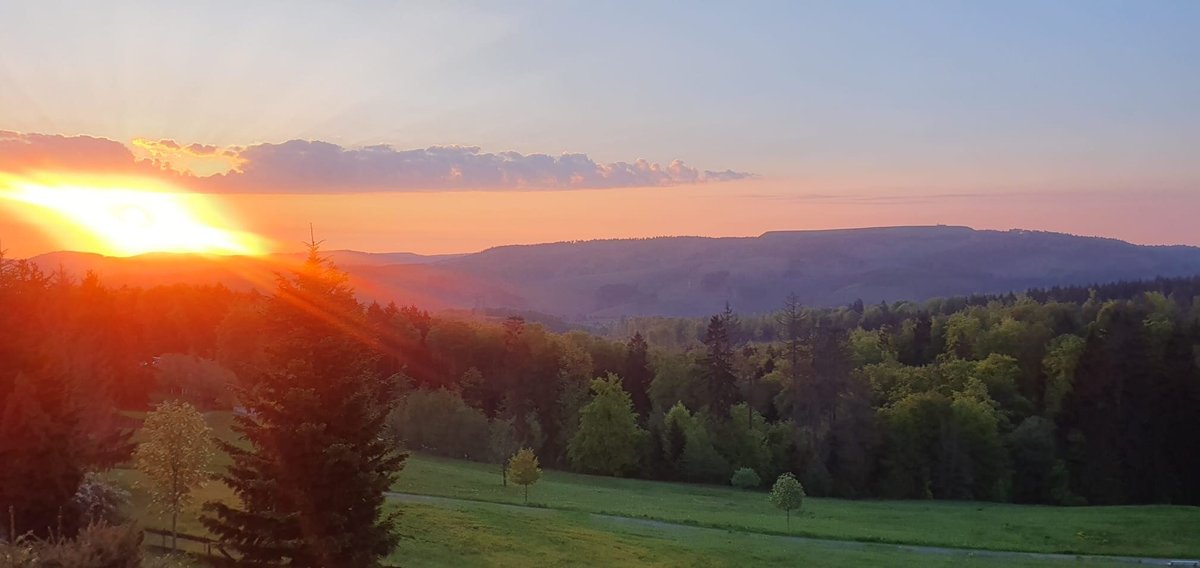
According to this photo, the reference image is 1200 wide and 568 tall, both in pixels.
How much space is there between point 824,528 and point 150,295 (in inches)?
3328

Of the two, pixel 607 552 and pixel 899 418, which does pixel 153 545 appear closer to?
pixel 607 552

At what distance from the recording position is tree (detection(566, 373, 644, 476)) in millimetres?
77000

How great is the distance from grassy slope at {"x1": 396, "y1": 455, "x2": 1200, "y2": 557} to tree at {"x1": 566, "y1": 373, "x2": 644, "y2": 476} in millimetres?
13438

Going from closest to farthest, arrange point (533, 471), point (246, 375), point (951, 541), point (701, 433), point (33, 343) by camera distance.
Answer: point (246, 375) < point (33, 343) < point (951, 541) < point (533, 471) < point (701, 433)

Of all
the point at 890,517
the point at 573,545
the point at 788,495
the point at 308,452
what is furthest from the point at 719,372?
the point at 308,452

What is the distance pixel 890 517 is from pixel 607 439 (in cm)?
2958

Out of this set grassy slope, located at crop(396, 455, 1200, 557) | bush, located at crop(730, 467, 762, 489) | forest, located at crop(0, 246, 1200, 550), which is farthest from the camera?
forest, located at crop(0, 246, 1200, 550)

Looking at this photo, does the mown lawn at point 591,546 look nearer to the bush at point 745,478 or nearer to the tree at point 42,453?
the tree at point 42,453

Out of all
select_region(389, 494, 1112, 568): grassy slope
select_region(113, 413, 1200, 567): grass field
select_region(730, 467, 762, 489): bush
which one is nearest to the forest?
select_region(730, 467, 762, 489): bush

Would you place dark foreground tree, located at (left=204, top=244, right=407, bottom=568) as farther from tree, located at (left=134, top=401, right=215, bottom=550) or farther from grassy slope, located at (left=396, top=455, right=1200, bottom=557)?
grassy slope, located at (left=396, top=455, right=1200, bottom=557)

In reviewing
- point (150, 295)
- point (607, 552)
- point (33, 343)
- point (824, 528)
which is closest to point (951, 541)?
point (824, 528)

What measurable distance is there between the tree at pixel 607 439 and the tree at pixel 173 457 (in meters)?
51.4

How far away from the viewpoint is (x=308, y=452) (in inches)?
678

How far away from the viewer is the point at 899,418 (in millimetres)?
76938
